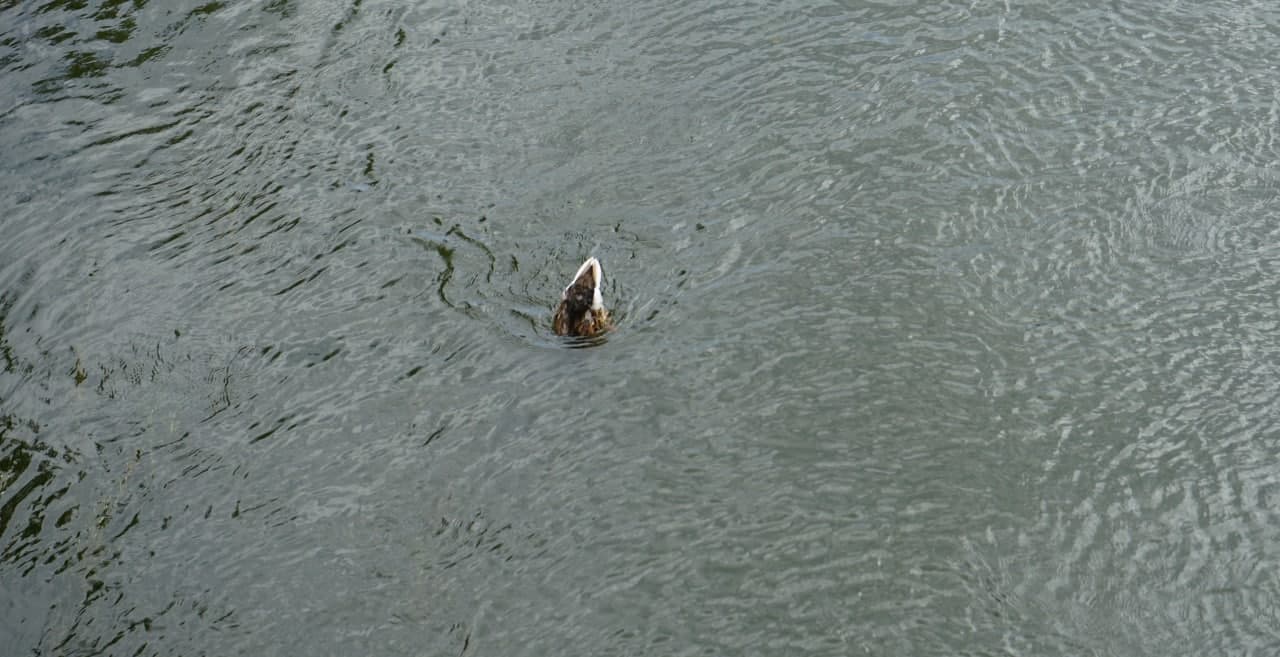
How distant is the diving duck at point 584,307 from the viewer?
9391 mm

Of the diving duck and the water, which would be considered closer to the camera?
the water

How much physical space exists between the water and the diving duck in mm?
167

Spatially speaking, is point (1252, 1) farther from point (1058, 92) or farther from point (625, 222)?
point (625, 222)

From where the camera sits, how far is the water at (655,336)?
7.90 meters

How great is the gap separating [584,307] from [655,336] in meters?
0.60

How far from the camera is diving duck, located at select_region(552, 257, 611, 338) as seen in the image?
9391mm

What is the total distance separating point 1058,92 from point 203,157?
775 centimetres

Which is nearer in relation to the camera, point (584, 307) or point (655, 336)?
point (584, 307)

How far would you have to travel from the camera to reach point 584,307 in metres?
9.43

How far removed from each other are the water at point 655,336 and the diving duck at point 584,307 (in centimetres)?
17

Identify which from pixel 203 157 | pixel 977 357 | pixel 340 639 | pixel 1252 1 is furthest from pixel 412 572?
pixel 1252 1

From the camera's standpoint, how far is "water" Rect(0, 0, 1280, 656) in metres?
7.90

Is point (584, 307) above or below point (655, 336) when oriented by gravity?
above

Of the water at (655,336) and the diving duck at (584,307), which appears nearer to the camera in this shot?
the water at (655,336)
